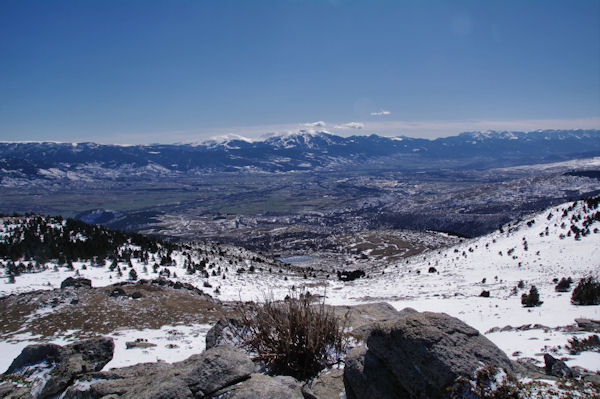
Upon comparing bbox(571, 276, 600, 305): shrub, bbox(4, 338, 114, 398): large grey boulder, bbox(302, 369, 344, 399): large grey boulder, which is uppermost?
bbox(302, 369, 344, 399): large grey boulder

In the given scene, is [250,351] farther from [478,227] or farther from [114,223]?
[114,223]

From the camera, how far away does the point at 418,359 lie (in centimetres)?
333

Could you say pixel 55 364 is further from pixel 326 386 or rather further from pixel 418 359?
pixel 418 359

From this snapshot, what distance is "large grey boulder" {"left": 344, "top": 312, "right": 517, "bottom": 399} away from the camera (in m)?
3.16

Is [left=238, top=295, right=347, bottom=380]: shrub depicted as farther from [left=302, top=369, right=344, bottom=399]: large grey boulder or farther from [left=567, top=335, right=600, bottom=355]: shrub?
[left=567, top=335, right=600, bottom=355]: shrub

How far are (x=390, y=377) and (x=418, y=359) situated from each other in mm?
443

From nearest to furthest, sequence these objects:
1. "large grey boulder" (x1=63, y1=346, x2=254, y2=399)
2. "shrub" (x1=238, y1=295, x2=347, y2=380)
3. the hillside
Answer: "large grey boulder" (x1=63, y1=346, x2=254, y2=399) < "shrub" (x1=238, y1=295, x2=347, y2=380) < the hillside

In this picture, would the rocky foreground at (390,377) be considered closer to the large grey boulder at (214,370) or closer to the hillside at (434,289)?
the large grey boulder at (214,370)

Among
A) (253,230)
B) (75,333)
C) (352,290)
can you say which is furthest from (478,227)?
(75,333)

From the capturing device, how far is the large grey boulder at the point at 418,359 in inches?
124

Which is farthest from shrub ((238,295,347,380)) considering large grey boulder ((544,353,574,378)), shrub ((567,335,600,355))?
shrub ((567,335,600,355))

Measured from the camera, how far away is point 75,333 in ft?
33.9

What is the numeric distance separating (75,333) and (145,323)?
6.73 feet

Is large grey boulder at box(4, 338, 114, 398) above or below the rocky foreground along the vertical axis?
Result: below
